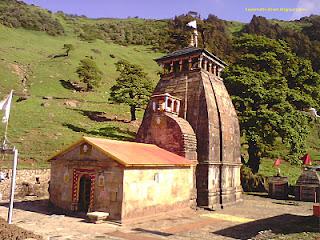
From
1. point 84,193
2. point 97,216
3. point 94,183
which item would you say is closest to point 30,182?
point 84,193

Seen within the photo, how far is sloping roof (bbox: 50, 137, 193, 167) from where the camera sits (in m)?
15.7

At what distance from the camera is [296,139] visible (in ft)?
91.9

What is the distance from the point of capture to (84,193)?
17203mm

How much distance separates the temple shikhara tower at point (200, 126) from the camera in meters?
20.7

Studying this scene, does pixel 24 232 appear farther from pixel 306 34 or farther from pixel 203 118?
pixel 306 34

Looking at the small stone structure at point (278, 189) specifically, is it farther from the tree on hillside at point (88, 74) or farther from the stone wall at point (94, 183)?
the tree on hillside at point (88, 74)

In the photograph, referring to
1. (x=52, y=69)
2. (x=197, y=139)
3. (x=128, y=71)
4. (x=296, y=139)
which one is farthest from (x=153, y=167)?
(x=52, y=69)

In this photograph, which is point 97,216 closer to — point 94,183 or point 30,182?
point 94,183

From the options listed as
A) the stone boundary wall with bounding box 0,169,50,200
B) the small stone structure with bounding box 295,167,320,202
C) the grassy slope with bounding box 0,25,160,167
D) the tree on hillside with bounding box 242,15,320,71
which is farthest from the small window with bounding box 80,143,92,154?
the tree on hillside with bounding box 242,15,320,71

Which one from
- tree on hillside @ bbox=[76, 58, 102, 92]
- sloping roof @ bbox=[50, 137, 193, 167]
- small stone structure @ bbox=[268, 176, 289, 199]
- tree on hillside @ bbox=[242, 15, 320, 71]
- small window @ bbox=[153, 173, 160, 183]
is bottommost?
small stone structure @ bbox=[268, 176, 289, 199]

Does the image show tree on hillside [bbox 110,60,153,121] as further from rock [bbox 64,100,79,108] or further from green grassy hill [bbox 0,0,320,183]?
rock [bbox 64,100,79,108]

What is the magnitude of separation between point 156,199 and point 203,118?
645cm

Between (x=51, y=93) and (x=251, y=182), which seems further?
(x=51, y=93)

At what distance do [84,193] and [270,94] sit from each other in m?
19.2
